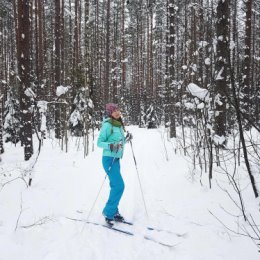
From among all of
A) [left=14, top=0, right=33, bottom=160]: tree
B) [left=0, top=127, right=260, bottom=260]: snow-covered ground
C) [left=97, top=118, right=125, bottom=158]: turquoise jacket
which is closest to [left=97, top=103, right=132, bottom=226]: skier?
[left=97, top=118, right=125, bottom=158]: turquoise jacket

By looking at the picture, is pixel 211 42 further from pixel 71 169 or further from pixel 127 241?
pixel 71 169

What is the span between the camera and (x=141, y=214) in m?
5.63

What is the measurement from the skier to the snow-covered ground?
0.28 m

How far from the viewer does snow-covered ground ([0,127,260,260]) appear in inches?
161

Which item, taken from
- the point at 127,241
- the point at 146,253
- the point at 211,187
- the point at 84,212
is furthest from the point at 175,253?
the point at 211,187

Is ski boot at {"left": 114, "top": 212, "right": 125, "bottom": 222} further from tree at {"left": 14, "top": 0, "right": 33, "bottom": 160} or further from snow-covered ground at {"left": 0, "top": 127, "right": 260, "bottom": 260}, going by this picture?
tree at {"left": 14, "top": 0, "right": 33, "bottom": 160}

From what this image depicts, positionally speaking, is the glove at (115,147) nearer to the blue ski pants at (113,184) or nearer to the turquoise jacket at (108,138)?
the turquoise jacket at (108,138)

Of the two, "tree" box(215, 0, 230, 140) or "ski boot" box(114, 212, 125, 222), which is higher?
"tree" box(215, 0, 230, 140)

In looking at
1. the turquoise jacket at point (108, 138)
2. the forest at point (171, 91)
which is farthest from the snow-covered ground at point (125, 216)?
the turquoise jacket at point (108, 138)

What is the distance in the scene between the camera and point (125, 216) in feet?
18.3

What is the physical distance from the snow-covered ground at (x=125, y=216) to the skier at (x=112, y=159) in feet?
0.92

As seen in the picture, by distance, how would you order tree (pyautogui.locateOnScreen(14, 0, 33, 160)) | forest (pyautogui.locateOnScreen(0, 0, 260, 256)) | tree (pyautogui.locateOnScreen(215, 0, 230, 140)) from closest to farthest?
forest (pyautogui.locateOnScreen(0, 0, 260, 256)), tree (pyautogui.locateOnScreen(215, 0, 230, 140)), tree (pyautogui.locateOnScreen(14, 0, 33, 160))

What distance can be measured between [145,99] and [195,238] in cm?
2687

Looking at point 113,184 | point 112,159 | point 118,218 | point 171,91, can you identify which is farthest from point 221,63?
point 171,91
